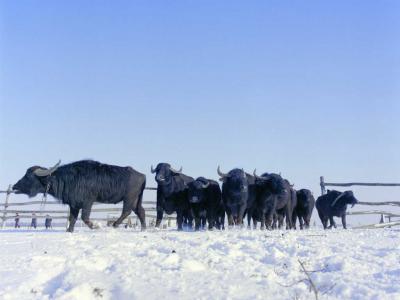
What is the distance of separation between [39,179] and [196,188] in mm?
3952

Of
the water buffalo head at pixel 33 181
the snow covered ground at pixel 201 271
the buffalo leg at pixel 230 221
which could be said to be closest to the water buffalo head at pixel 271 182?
the buffalo leg at pixel 230 221

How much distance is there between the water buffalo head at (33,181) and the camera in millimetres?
11273

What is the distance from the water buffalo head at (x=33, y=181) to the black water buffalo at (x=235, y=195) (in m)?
4.38

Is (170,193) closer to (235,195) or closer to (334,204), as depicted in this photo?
(235,195)

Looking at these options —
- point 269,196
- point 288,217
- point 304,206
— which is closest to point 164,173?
point 269,196

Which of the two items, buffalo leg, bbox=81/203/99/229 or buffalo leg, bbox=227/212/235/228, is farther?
buffalo leg, bbox=227/212/235/228

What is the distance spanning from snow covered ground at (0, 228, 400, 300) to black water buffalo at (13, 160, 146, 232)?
4.93m

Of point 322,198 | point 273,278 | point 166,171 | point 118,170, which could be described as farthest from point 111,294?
point 322,198

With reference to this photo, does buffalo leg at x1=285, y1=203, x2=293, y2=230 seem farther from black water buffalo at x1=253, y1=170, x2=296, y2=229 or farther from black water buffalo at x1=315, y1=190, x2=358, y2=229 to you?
black water buffalo at x1=315, y1=190, x2=358, y2=229

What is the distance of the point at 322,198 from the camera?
1659cm

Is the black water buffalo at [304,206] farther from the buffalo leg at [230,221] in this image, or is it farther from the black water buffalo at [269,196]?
the buffalo leg at [230,221]

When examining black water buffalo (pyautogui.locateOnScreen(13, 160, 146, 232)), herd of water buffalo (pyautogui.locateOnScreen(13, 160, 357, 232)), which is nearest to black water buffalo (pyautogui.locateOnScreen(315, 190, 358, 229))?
herd of water buffalo (pyautogui.locateOnScreen(13, 160, 357, 232))

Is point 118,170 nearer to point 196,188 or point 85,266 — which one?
point 196,188

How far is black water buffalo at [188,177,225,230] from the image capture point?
12016 mm
